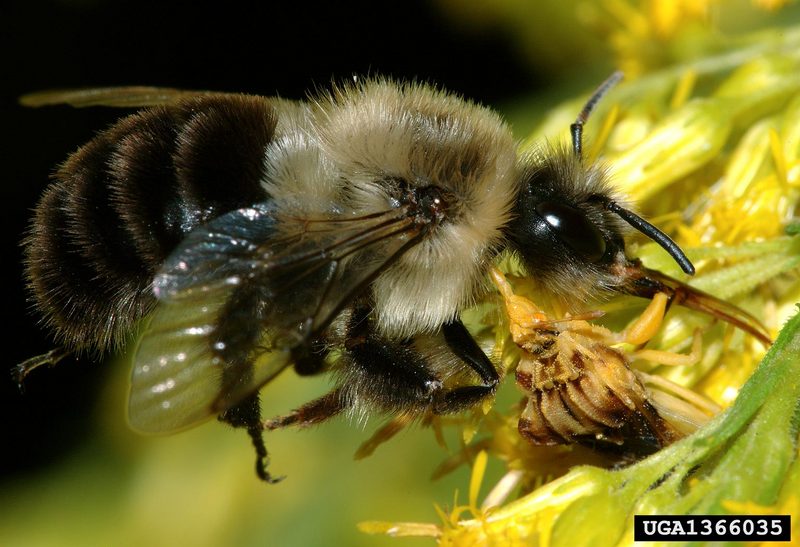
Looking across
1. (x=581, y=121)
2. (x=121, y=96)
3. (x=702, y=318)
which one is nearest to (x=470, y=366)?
(x=702, y=318)

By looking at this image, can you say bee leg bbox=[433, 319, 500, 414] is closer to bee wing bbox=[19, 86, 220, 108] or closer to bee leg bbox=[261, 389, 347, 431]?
bee leg bbox=[261, 389, 347, 431]

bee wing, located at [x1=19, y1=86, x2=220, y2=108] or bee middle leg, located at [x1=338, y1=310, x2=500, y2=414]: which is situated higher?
bee wing, located at [x1=19, y1=86, x2=220, y2=108]

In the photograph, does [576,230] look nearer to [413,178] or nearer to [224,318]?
[413,178]

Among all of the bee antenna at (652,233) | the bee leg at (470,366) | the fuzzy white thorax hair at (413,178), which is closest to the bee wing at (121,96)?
the fuzzy white thorax hair at (413,178)

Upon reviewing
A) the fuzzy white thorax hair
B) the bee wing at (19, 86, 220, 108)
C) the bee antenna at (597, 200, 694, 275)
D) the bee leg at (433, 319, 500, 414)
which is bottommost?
the bee leg at (433, 319, 500, 414)

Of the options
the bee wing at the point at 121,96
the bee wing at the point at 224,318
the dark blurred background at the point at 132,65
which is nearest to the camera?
the bee wing at the point at 224,318

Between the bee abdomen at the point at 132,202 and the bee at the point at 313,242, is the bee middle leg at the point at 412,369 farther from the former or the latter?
the bee abdomen at the point at 132,202

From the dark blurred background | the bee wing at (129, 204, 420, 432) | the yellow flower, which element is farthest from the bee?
the dark blurred background

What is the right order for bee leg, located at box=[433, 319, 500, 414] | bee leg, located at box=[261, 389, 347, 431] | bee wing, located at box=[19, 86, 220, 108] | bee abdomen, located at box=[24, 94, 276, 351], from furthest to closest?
bee wing, located at box=[19, 86, 220, 108]
bee leg, located at box=[261, 389, 347, 431]
bee leg, located at box=[433, 319, 500, 414]
bee abdomen, located at box=[24, 94, 276, 351]

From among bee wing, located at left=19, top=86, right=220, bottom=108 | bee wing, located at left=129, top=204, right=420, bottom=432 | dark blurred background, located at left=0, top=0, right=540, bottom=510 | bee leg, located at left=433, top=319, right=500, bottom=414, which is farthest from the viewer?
dark blurred background, located at left=0, top=0, right=540, bottom=510

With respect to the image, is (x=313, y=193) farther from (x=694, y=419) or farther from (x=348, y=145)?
(x=694, y=419)
